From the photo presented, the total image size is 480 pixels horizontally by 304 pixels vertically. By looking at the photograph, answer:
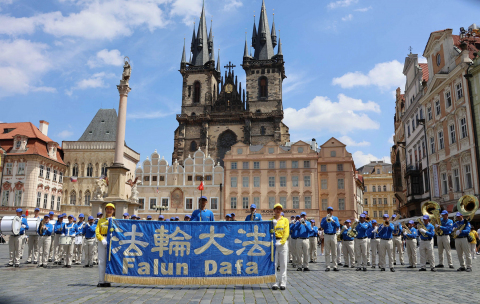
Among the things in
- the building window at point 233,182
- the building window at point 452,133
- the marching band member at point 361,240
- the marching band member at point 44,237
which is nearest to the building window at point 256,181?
the building window at point 233,182

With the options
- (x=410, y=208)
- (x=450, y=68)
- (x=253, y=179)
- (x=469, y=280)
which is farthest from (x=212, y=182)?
(x=469, y=280)

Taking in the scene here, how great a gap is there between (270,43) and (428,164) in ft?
156

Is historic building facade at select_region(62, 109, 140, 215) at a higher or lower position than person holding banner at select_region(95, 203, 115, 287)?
higher

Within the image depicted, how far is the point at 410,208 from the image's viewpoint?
126 ft

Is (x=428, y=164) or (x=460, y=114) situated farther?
(x=428, y=164)

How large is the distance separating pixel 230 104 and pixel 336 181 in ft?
90.5

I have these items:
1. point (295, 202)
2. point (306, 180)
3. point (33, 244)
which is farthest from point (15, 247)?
point (306, 180)

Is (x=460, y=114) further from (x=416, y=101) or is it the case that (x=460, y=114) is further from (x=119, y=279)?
(x=119, y=279)

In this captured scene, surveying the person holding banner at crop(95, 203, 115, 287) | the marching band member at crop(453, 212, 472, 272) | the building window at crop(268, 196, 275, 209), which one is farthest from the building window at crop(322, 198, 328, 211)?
the person holding banner at crop(95, 203, 115, 287)

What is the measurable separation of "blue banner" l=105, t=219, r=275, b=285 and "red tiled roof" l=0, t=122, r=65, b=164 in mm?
42620

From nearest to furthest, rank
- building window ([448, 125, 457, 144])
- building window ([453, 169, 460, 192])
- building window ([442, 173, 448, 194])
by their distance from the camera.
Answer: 1. building window ([453, 169, 460, 192])
2. building window ([448, 125, 457, 144])
3. building window ([442, 173, 448, 194])

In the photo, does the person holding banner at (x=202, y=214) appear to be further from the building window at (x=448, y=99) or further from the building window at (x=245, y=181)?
the building window at (x=245, y=181)

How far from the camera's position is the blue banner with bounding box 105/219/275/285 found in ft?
27.1

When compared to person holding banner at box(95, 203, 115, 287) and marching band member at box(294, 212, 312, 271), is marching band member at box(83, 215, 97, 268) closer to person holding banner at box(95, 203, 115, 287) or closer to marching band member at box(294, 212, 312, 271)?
person holding banner at box(95, 203, 115, 287)
